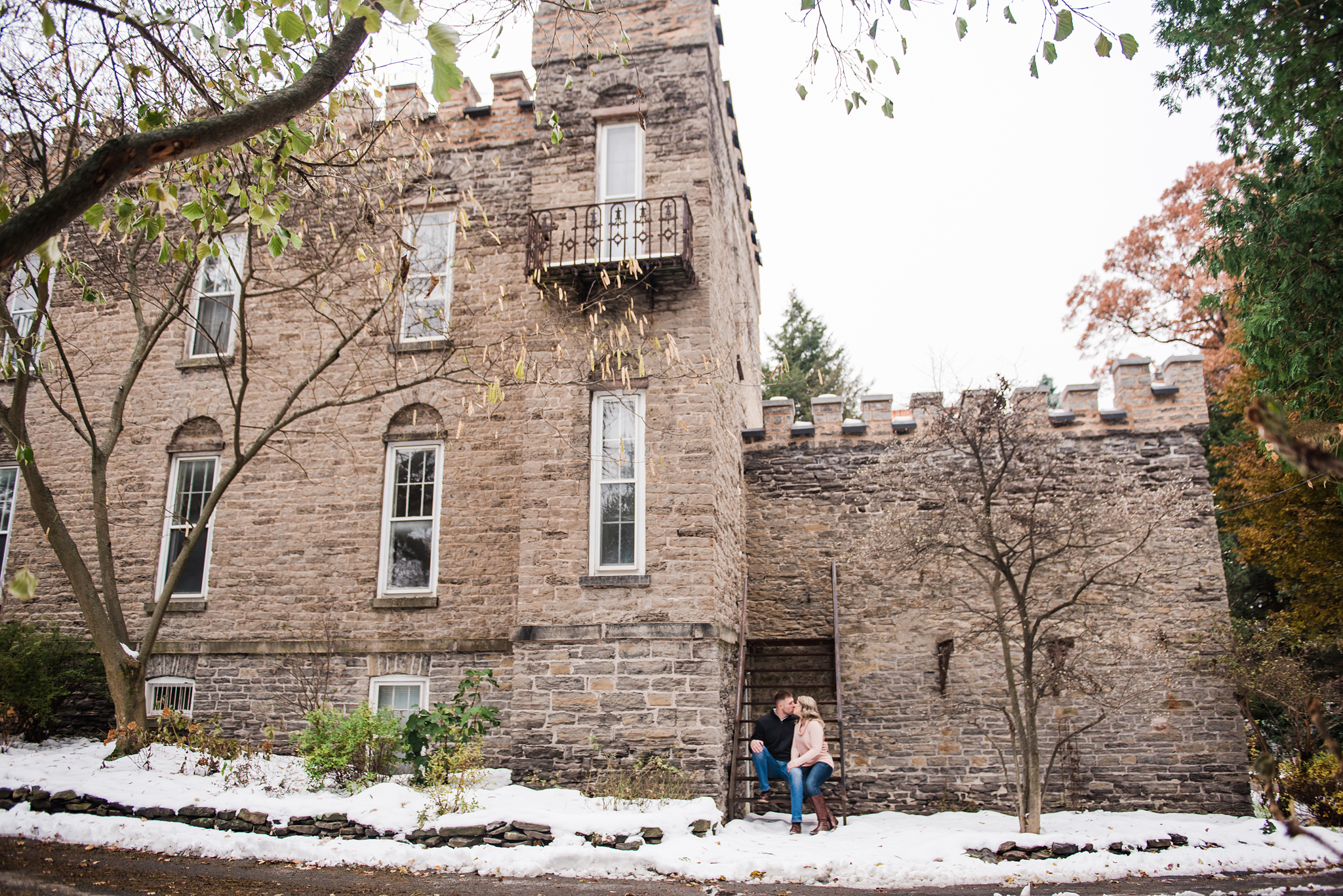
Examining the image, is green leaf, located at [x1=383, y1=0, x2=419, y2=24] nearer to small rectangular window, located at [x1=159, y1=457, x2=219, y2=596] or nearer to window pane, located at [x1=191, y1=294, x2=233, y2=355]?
small rectangular window, located at [x1=159, y1=457, x2=219, y2=596]

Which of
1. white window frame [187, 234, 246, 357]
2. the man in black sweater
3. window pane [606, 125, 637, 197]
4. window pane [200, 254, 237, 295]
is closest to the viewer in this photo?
the man in black sweater

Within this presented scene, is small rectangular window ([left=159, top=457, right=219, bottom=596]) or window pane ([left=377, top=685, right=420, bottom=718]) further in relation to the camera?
small rectangular window ([left=159, top=457, right=219, bottom=596])

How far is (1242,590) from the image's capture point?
16812mm

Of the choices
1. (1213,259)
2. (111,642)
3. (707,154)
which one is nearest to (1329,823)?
(1213,259)

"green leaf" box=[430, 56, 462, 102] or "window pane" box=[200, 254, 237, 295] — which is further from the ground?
"window pane" box=[200, 254, 237, 295]

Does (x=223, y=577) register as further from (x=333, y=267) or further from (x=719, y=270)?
(x=719, y=270)

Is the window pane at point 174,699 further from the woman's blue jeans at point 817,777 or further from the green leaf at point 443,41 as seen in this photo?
the green leaf at point 443,41

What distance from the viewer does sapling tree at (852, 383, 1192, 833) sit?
30.5 ft

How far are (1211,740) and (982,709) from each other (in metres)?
2.74

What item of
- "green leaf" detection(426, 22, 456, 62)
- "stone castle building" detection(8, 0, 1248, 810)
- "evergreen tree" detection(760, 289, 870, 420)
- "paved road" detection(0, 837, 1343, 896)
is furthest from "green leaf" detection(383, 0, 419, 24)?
"evergreen tree" detection(760, 289, 870, 420)

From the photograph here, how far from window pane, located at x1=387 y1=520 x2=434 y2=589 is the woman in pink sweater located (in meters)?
5.16

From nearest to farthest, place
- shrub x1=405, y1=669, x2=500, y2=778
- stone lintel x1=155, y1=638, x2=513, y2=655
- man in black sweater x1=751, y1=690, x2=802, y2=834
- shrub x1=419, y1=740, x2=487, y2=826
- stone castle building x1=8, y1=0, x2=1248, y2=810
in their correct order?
shrub x1=419, y1=740, x2=487, y2=826
shrub x1=405, y1=669, x2=500, y2=778
man in black sweater x1=751, y1=690, x2=802, y2=834
stone castle building x1=8, y1=0, x2=1248, y2=810
stone lintel x1=155, y1=638, x2=513, y2=655

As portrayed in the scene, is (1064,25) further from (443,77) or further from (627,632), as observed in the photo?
→ (627,632)

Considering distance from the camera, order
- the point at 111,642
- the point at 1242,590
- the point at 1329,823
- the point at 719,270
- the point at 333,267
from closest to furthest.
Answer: the point at 1329,823, the point at 111,642, the point at 333,267, the point at 719,270, the point at 1242,590
